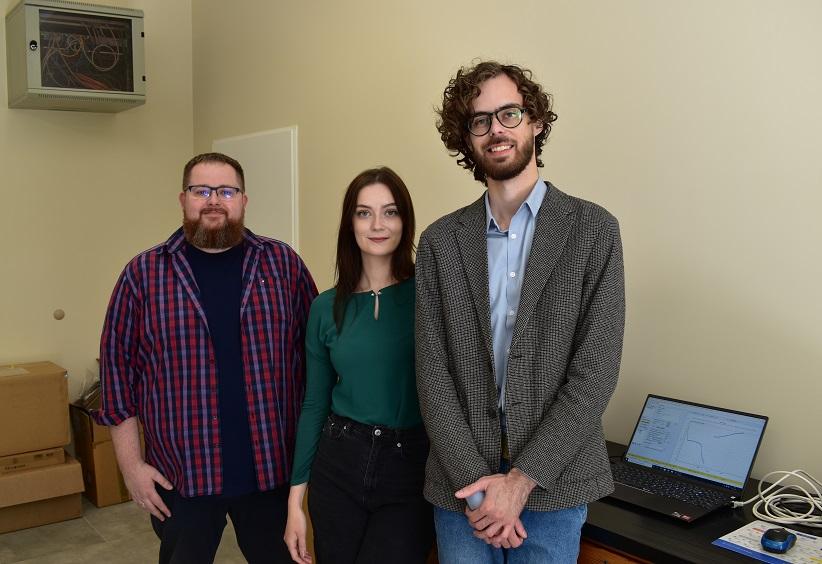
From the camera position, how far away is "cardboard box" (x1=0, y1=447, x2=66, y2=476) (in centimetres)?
371

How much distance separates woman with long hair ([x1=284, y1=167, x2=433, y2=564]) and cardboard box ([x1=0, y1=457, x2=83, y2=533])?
7.76ft

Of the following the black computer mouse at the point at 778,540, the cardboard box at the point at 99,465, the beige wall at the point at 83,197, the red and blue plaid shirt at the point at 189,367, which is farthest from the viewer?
the beige wall at the point at 83,197

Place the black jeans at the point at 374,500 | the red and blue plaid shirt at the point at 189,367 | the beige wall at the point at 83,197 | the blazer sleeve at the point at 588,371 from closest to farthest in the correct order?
the blazer sleeve at the point at 588,371 → the black jeans at the point at 374,500 → the red and blue plaid shirt at the point at 189,367 → the beige wall at the point at 83,197

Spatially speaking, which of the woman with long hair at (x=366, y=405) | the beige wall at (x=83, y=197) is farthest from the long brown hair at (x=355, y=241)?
the beige wall at (x=83, y=197)

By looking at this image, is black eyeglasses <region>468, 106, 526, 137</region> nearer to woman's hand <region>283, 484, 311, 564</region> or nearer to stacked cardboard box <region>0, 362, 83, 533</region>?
woman's hand <region>283, 484, 311, 564</region>

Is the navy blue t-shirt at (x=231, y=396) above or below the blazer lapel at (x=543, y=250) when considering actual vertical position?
below

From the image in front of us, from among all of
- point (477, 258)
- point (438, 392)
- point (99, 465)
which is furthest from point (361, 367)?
point (99, 465)

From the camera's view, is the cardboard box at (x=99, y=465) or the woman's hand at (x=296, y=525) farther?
the cardboard box at (x=99, y=465)

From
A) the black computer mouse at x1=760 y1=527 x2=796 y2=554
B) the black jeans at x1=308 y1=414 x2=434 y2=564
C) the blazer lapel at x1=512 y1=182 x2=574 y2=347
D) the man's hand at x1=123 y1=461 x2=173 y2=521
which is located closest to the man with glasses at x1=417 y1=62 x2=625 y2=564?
the blazer lapel at x1=512 y1=182 x2=574 y2=347

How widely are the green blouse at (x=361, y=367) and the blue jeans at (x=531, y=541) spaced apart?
11.2 inches

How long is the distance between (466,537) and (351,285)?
0.66 m

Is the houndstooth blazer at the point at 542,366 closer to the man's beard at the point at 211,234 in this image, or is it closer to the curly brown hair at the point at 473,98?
the curly brown hair at the point at 473,98

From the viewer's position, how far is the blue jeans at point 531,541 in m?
1.52

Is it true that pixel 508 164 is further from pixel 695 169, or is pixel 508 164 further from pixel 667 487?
pixel 667 487
